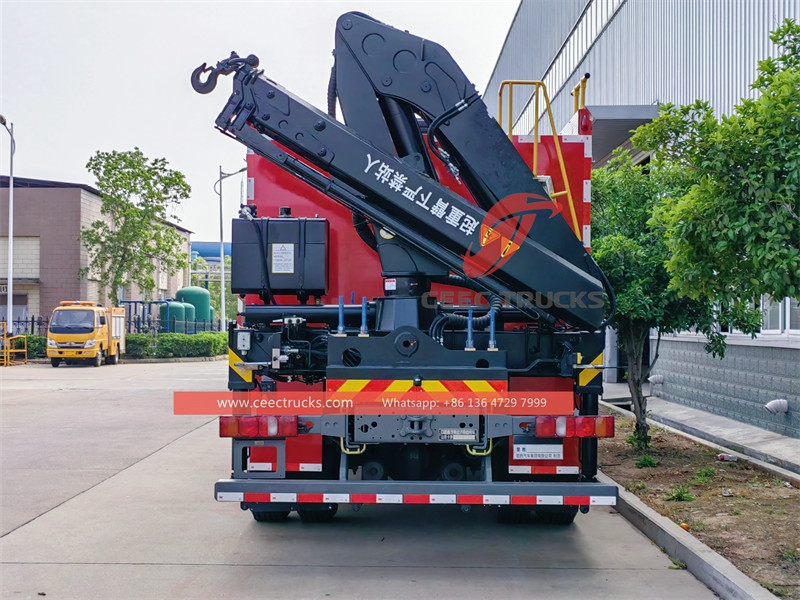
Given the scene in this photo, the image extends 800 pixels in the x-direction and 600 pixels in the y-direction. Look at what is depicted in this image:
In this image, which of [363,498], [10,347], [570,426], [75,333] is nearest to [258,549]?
[363,498]

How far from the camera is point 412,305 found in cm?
598

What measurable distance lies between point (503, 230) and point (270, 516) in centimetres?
331

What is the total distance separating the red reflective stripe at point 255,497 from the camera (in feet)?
18.6

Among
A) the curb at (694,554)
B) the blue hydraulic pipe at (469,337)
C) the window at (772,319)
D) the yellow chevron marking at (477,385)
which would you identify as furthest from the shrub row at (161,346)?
the yellow chevron marking at (477,385)

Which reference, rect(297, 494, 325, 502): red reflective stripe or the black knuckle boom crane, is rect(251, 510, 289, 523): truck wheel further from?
rect(297, 494, 325, 502): red reflective stripe

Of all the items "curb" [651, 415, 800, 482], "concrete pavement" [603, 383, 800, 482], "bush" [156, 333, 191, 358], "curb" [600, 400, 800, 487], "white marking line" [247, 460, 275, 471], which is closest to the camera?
"white marking line" [247, 460, 275, 471]

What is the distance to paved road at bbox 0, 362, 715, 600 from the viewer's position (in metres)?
5.50

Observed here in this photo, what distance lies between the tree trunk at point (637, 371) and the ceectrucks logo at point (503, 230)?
14.8 ft

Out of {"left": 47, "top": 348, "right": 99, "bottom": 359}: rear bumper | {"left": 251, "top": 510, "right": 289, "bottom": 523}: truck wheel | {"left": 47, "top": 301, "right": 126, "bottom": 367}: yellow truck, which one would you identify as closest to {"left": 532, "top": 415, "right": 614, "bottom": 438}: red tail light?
{"left": 251, "top": 510, "right": 289, "bottom": 523}: truck wheel

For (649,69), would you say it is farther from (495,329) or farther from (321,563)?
(321,563)

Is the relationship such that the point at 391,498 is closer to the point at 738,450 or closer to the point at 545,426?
the point at 545,426

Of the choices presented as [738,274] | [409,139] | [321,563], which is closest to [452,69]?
[409,139]

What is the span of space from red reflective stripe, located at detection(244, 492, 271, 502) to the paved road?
541 millimetres

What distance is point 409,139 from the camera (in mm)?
6070
